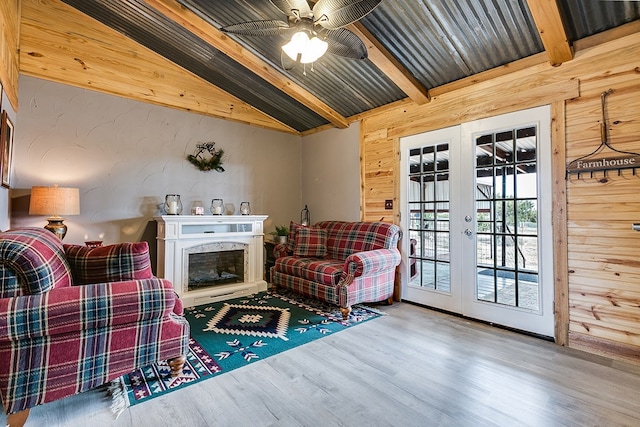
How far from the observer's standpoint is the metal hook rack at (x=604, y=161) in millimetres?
2305

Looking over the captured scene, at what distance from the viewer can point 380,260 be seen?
340 cm

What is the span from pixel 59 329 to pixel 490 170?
11.8 ft

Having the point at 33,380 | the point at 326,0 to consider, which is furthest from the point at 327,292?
the point at 326,0

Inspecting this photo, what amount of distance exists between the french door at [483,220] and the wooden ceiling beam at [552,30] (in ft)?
1.43

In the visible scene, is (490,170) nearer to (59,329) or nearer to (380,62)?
(380,62)

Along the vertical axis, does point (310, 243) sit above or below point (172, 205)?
below

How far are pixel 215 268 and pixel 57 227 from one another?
1765mm

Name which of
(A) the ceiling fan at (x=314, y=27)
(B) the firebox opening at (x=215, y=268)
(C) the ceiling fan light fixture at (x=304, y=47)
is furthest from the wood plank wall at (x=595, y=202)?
(B) the firebox opening at (x=215, y=268)

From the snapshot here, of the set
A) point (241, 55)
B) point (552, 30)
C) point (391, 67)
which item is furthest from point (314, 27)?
point (552, 30)

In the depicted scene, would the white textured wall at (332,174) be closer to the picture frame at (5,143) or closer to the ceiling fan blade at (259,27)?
the ceiling fan blade at (259,27)

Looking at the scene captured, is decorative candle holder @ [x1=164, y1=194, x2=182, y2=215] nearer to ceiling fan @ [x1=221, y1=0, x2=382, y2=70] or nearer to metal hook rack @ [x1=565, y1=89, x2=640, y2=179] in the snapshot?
ceiling fan @ [x1=221, y1=0, x2=382, y2=70]

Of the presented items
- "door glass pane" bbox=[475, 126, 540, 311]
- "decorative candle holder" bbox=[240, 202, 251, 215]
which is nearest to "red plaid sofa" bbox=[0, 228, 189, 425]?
"decorative candle holder" bbox=[240, 202, 251, 215]

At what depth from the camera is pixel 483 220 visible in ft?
10.3

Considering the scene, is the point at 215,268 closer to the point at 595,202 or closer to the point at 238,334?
the point at 238,334
